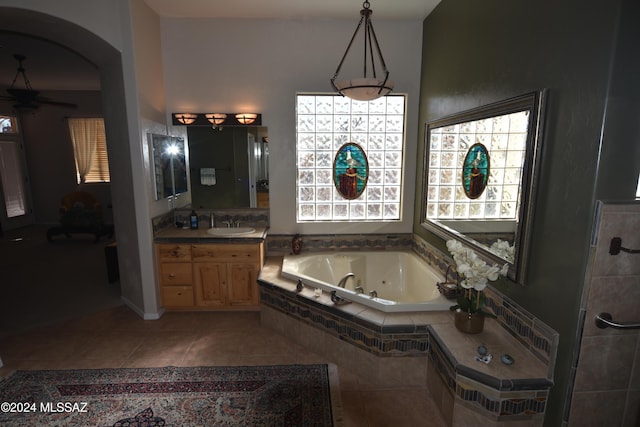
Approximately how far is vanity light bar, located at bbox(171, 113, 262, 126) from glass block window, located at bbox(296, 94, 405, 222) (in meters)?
0.52

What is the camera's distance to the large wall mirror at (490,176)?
2006mm

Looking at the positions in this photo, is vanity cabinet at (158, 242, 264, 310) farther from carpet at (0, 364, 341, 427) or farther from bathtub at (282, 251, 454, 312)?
carpet at (0, 364, 341, 427)

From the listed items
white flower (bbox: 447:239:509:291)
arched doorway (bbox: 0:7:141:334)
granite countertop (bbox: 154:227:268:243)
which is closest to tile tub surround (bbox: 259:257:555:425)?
white flower (bbox: 447:239:509:291)

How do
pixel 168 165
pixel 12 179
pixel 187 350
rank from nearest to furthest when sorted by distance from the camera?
pixel 187 350 → pixel 168 165 → pixel 12 179

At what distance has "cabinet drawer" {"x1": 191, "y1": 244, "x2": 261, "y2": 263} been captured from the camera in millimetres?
3464

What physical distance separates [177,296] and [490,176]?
308 cm

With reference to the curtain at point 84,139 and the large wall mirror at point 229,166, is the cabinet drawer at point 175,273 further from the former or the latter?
the curtain at point 84,139

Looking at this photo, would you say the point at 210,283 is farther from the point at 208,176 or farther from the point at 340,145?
the point at 340,145

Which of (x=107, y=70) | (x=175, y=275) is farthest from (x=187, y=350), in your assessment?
(x=107, y=70)

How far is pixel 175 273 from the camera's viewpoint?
348 cm

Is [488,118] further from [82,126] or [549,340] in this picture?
[82,126]

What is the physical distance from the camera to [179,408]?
222cm

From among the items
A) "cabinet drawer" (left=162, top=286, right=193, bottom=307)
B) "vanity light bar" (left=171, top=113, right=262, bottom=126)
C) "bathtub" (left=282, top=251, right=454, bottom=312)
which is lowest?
"cabinet drawer" (left=162, top=286, right=193, bottom=307)

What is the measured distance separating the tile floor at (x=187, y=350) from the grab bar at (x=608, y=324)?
1.08 meters
